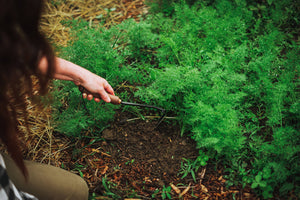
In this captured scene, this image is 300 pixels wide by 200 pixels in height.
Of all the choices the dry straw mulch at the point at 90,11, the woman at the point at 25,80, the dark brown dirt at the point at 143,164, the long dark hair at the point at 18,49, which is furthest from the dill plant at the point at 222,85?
the long dark hair at the point at 18,49

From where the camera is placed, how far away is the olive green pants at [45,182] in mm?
1648

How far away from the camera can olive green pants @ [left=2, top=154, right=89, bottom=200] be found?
64.9 inches

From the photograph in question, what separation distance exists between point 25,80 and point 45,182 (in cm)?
86

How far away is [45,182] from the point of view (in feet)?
5.53

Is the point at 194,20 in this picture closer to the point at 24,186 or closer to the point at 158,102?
the point at 158,102

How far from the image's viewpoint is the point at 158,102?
2.59m

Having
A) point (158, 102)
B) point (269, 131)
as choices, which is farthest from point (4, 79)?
point (269, 131)

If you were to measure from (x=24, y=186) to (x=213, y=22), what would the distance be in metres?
2.50

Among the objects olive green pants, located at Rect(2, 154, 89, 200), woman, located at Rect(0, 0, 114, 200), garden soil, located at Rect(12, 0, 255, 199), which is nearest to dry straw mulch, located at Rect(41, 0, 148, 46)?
garden soil, located at Rect(12, 0, 255, 199)

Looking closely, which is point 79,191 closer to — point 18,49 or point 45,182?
point 45,182

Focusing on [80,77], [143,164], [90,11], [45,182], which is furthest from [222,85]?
[90,11]

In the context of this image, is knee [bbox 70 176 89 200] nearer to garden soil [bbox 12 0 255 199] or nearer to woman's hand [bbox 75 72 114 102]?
garden soil [bbox 12 0 255 199]

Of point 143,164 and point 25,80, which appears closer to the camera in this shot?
point 25,80

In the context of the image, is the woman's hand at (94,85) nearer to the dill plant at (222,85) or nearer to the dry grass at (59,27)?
the dill plant at (222,85)
